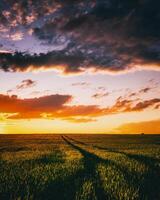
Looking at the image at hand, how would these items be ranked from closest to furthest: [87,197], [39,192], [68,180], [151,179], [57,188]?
[87,197], [39,192], [57,188], [68,180], [151,179]

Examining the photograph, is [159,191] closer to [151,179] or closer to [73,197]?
[151,179]

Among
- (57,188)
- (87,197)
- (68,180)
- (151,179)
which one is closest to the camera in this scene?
(87,197)

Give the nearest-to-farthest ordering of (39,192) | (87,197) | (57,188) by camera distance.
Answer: (87,197)
(39,192)
(57,188)

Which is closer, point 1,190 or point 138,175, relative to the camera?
point 1,190

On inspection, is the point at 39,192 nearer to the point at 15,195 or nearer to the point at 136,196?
the point at 15,195

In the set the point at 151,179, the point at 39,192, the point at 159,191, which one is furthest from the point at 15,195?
the point at 151,179

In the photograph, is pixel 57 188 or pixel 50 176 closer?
pixel 57 188

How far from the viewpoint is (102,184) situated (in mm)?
11000

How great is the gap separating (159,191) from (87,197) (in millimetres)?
3407

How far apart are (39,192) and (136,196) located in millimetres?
3402

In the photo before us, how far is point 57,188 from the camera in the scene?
10.5 meters

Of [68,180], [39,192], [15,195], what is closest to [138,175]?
[68,180]

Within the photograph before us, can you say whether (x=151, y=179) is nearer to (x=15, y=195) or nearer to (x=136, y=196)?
(x=136, y=196)

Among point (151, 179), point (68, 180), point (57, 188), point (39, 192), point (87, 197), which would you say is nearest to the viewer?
point (87, 197)
